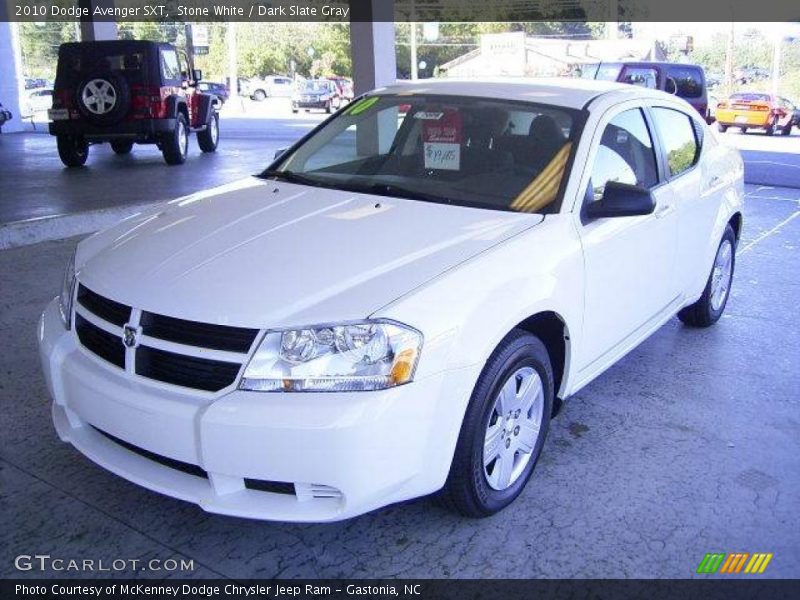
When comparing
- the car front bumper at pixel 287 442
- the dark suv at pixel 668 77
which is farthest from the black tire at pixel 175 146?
the car front bumper at pixel 287 442

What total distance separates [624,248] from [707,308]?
6.03 ft

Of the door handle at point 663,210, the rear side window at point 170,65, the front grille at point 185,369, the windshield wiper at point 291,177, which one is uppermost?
the rear side window at point 170,65

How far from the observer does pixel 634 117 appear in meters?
Answer: 4.05

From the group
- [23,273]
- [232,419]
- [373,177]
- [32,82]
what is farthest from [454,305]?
[32,82]

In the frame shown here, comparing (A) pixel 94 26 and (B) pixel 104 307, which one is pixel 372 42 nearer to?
(A) pixel 94 26

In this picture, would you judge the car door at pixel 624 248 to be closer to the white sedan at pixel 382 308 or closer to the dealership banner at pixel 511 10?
the white sedan at pixel 382 308

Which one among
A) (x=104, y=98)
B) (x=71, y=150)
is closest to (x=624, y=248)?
(x=104, y=98)

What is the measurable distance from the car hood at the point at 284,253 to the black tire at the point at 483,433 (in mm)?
379

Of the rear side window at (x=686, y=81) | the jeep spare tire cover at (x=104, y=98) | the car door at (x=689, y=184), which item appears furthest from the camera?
the rear side window at (x=686, y=81)

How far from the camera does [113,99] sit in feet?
39.9

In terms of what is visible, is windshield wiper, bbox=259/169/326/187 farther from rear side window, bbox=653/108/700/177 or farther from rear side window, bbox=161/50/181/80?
rear side window, bbox=161/50/181/80

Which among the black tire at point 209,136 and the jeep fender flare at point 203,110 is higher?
the jeep fender flare at point 203,110

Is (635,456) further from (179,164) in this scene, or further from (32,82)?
(32,82)

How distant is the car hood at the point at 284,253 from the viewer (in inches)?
102
